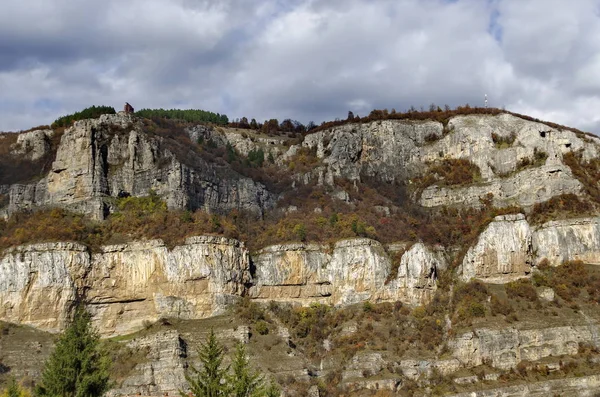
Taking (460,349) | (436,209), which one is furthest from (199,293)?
(436,209)

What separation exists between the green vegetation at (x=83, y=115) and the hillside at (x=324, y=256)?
262cm

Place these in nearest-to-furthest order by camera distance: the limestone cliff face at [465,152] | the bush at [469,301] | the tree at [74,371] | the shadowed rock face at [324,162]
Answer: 1. the tree at [74,371]
2. the bush at [469,301]
3. the shadowed rock face at [324,162]
4. the limestone cliff face at [465,152]

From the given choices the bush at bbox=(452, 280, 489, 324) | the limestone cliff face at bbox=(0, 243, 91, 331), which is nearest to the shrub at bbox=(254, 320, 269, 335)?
the bush at bbox=(452, 280, 489, 324)

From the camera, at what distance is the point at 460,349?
98625 millimetres

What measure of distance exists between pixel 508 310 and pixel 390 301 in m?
15.2

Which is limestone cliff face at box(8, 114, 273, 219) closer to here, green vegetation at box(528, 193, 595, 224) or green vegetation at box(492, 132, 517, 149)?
green vegetation at box(528, 193, 595, 224)

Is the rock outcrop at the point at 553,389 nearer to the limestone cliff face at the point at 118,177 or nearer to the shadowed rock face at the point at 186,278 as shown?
the shadowed rock face at the point at 186,278

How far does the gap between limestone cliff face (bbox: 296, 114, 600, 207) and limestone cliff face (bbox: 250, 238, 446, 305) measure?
67.4ft

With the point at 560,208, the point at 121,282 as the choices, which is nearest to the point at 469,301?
the point at 560,208

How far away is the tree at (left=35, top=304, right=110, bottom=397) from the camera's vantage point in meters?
49.1

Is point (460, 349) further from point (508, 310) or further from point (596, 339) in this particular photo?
point (596, 339)

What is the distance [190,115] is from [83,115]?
36195 mm

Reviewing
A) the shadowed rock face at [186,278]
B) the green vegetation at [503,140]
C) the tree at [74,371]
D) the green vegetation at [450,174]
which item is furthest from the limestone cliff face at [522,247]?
the tree at [74,371]

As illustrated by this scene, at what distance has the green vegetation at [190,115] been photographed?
550 ft
